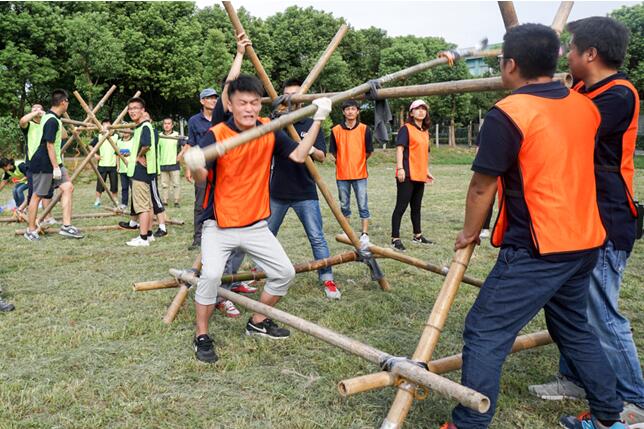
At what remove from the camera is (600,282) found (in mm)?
3062

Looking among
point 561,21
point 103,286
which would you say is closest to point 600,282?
point 561,21

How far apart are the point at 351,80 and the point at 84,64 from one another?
1946 cm

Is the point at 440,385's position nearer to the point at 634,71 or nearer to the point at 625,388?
the point at 625,388

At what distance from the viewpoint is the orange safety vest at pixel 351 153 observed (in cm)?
845

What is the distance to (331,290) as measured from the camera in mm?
5508

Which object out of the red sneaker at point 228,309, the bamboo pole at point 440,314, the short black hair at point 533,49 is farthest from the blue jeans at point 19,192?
the short black hair at point 533,49

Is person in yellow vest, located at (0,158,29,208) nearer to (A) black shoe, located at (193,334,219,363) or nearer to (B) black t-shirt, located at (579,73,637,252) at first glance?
(A) black shoe, located at (193,334,219,363)

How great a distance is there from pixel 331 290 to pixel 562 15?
10.7 feet

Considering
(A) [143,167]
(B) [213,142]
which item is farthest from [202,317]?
(A) [143,167]

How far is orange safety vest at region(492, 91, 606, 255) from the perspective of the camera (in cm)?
254

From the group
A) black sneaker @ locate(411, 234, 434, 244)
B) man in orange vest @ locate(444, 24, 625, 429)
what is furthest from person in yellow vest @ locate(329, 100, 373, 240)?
man in orange vest @ locate(444, 24, 625, 429)

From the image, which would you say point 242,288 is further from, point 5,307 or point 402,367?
point 402,367

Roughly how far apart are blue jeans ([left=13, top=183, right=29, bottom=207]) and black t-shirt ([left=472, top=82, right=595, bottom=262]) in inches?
419

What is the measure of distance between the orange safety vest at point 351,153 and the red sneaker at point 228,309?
12.4 feet
